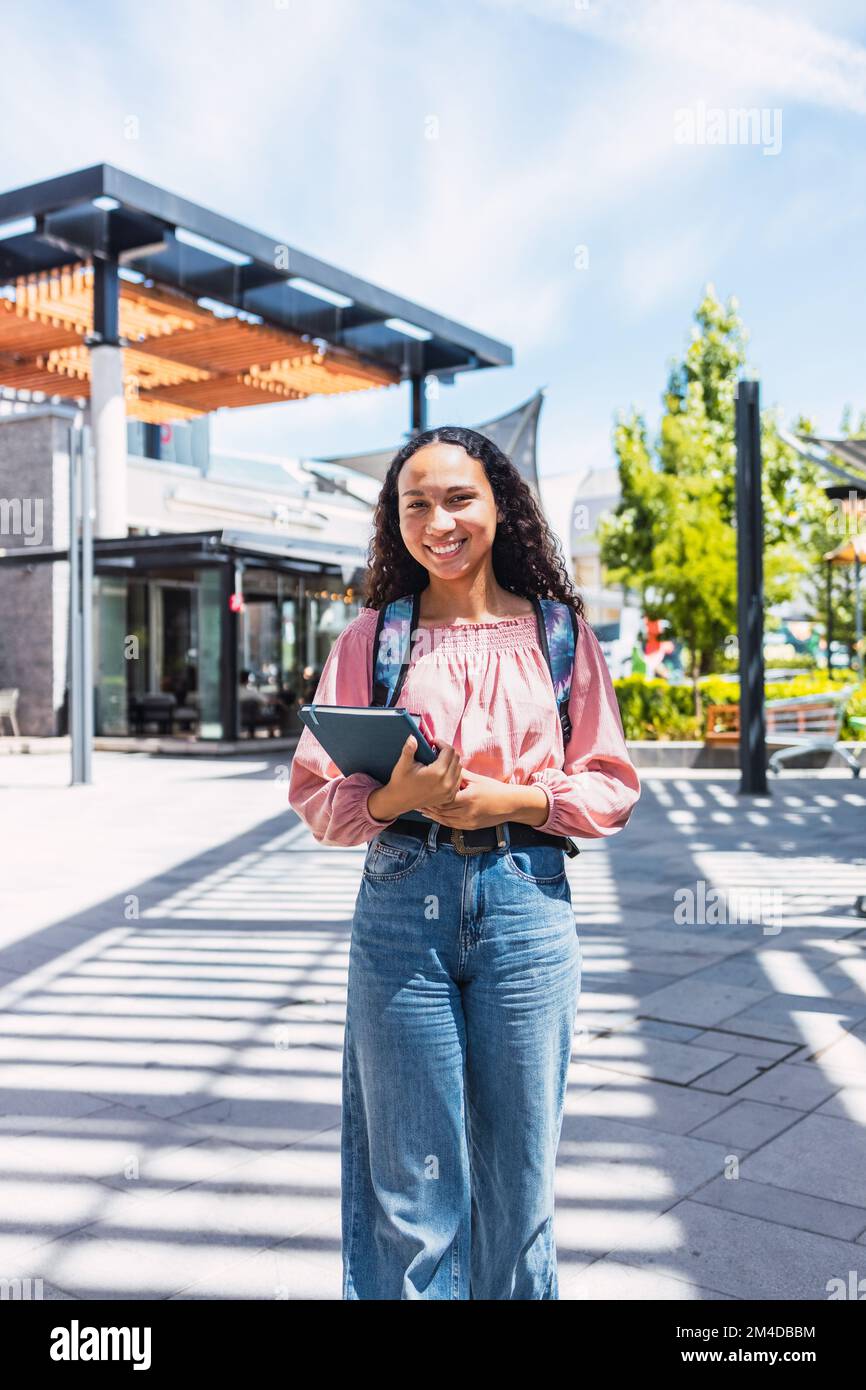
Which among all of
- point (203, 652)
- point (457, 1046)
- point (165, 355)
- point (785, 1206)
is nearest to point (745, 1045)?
point (785, 1206)

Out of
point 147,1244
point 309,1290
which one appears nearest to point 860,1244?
point 309,1290

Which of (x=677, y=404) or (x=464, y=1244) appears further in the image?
(x=677, y=404)

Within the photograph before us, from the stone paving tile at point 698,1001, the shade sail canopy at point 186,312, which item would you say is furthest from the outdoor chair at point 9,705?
the stone paving tile at point 698,1001

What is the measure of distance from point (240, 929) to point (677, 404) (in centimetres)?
1937

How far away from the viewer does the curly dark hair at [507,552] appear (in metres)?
2.19

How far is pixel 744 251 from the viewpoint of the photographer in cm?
1491

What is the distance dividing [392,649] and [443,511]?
250 mm

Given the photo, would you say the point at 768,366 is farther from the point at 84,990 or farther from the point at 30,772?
the point at 84,990

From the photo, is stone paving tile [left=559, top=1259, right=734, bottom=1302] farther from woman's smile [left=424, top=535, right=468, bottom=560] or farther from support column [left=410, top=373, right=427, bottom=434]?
support column [left=410, top=373, right=427, bottom=434]

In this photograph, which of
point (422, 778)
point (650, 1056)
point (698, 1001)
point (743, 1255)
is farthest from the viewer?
point (698, 1001)

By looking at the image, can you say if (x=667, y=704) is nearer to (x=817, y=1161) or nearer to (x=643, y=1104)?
(x=643, y=1104)

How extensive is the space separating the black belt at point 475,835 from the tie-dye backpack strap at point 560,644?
176 millimetres

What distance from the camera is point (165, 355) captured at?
2109 cm

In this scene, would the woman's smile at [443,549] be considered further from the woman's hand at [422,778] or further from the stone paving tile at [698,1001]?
the stone paving tile at [698,1001]
